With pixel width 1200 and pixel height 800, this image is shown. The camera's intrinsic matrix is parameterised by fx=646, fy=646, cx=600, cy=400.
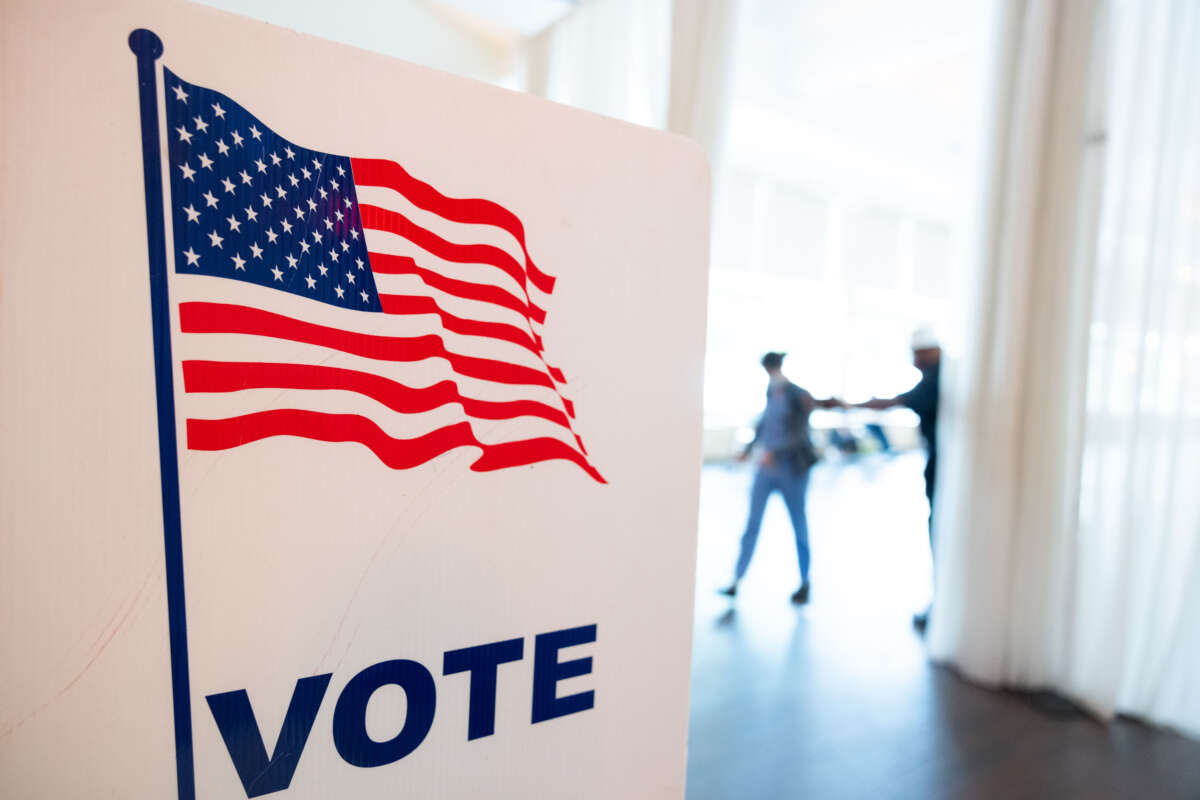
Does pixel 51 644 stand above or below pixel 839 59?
below

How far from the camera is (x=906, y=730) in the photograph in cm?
223

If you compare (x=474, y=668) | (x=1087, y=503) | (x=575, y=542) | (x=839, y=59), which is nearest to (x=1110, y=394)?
(x=1087, y=503)

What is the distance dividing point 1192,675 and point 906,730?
3.26 ft

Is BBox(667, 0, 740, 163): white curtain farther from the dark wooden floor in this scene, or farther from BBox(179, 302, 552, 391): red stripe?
the dark wooden floor

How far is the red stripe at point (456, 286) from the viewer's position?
827mm

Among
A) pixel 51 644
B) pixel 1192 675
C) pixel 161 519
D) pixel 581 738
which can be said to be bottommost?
pixel 1192 675

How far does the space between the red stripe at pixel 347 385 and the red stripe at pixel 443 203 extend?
185 mm

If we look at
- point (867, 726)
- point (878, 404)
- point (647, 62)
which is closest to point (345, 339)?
point (867, 726)

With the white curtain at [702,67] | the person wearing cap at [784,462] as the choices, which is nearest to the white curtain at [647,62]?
the white curtain at [702,67]

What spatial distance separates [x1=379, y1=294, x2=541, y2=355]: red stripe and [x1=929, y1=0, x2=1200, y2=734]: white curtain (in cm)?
237

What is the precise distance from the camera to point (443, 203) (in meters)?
0.85

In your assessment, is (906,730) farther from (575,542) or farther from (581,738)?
(575,542)

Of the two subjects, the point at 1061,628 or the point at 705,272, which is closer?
the point at 705,272

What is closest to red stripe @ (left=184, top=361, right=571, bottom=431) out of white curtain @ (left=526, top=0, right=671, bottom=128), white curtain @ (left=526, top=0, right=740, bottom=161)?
white curtain @ (left=526, top=0, right=740, bottom=161)
